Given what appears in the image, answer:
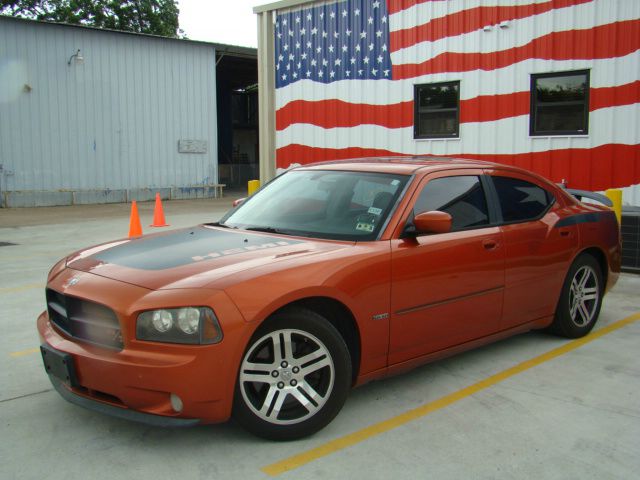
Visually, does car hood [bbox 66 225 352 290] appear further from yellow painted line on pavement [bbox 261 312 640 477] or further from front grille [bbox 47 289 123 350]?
yellow painted line on pavement [bbox 261 312 640 477]

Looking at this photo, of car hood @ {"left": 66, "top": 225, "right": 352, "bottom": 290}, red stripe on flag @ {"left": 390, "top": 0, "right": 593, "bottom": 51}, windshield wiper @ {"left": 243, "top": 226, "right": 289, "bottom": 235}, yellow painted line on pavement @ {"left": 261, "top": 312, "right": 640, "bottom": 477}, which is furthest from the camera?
red stripe on flag @ {"left": 390, "top": 0, "right": 593, "bottom": 51}

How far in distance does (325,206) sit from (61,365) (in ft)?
6.42

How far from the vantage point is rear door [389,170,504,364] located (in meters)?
3.85

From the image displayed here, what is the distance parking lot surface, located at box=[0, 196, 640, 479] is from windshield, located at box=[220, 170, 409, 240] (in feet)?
3.62

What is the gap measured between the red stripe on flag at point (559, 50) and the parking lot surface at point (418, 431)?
230 inches

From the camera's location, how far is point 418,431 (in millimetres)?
3512

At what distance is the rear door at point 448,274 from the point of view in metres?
3.85

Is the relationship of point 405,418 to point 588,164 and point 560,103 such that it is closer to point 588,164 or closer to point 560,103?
point 588,164

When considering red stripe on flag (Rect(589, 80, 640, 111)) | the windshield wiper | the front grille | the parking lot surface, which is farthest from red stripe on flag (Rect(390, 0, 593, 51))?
the front grille

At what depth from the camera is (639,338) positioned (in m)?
5.39

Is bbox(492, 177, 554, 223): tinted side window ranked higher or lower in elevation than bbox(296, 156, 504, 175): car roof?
lower

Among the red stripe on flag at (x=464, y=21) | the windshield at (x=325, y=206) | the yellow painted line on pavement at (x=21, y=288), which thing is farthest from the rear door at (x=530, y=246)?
the red stripe on flag at (x=464, y=21)

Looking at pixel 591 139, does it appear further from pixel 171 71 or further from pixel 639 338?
pixel 171 71

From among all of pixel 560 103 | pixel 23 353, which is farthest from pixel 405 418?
pixel 560 103
